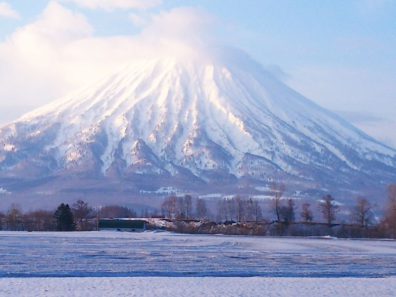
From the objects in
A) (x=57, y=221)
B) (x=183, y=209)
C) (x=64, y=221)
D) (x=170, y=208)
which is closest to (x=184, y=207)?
Answer: (x=183, y=209)

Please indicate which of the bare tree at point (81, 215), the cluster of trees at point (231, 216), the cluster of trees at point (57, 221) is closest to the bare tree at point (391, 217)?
the cluster of trees at point (231, 216)

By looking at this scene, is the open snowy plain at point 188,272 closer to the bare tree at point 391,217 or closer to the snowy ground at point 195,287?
the snowy ground at point 195,287

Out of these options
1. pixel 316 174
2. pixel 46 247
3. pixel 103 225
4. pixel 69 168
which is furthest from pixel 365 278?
pixel 69 168

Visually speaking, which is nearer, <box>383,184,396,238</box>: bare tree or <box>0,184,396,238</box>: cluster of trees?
<box>383,184,396,238</box>: bare tree

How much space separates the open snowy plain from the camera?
2264 centimetres

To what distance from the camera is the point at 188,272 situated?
27547mm

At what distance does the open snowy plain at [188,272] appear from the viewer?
2264 centimetres

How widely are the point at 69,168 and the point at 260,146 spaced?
41.5 m

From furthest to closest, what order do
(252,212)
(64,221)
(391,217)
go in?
(252,212)
(64,221)
(391,217)

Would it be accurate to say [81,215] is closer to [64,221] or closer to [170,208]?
[64,221]

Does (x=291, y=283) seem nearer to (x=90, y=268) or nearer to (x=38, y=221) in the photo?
(x=90, y=268)

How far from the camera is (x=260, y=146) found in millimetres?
177625

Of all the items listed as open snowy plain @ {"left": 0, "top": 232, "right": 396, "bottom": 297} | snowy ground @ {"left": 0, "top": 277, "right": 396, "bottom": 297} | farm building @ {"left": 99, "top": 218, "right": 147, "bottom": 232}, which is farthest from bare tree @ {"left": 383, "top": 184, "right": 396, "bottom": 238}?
snowy ground @ {"left": 0, "top": 277, "right": 396, "bottom": 297}

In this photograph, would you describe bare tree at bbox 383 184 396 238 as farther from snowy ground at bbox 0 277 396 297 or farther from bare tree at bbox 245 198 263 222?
snowy ground at bbox 0 277 396 297
